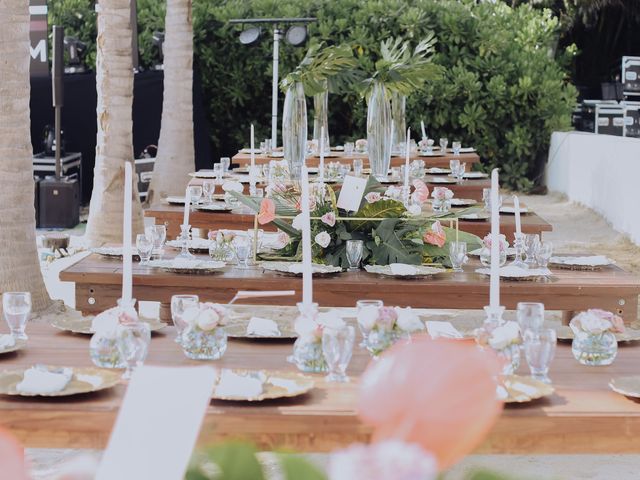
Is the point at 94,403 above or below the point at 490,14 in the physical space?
below

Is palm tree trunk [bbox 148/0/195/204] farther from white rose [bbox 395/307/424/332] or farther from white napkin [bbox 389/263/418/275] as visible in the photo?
white rose [bbox 395/307/424/332]

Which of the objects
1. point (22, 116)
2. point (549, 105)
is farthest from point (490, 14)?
point (22, 116)

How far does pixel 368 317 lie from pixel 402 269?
1.55 m

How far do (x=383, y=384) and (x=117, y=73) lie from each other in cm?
815

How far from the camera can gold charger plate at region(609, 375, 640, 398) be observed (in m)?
2.58

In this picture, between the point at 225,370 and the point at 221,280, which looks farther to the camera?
the point at 221,280

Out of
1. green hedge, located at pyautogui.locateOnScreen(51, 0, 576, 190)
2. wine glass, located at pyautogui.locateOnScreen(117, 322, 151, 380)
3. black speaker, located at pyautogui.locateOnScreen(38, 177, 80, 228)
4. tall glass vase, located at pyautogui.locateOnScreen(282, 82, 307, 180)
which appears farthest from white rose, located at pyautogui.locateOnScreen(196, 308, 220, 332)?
green hedge, located at pyautogui.locateOnScreen(51, 0, 576, 190)

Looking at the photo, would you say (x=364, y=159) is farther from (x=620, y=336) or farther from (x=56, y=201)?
(x=620, y=336)

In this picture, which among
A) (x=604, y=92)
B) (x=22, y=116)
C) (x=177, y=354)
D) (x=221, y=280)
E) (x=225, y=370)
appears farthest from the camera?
(x=604, y=92)

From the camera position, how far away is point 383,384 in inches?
28.0

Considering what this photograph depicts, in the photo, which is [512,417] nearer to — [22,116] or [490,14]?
[22,116]

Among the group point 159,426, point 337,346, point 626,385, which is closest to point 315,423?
point 337,346

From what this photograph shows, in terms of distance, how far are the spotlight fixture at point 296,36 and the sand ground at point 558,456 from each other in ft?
10.2

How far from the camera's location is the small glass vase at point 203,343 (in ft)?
9.51
